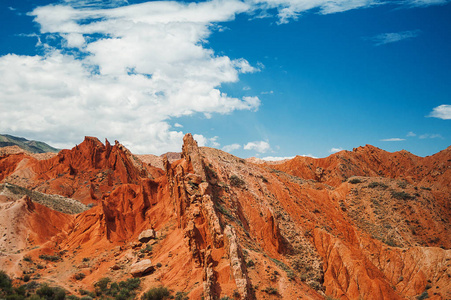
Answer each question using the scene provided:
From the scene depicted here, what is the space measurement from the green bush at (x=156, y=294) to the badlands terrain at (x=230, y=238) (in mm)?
144

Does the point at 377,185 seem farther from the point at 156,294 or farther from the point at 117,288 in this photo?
the point at 117,288

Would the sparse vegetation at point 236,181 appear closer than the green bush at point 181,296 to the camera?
No

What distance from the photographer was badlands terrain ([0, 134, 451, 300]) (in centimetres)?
2783

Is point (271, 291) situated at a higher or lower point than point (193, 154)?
lower

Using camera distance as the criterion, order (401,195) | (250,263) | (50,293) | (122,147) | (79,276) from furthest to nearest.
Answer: (122,147) < (401,195) < (79,276) < (250,263) < (50,293)

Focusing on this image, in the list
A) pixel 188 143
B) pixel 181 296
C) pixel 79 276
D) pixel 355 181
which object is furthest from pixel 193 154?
pixel 355 181

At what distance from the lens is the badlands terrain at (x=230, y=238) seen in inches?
1096

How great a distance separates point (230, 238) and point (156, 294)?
7074 millimetres

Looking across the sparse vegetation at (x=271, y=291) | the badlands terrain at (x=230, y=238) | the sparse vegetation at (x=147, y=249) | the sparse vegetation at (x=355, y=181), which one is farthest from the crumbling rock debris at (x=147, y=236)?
the sparse vegetation at (x=355, y=181)

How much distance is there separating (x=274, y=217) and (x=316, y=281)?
10.3 m

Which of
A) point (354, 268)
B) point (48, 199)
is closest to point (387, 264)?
point (354, 268)

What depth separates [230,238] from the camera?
27156 millimetres

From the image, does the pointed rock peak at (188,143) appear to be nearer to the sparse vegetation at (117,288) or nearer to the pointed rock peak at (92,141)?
the sparse vegetation at (117,288)

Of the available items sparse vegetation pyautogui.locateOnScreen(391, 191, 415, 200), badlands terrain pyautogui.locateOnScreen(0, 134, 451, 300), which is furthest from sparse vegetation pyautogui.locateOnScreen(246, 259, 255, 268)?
sparse vegetation pyautogui.locateOnScreen(391, 191, 415, 200)
